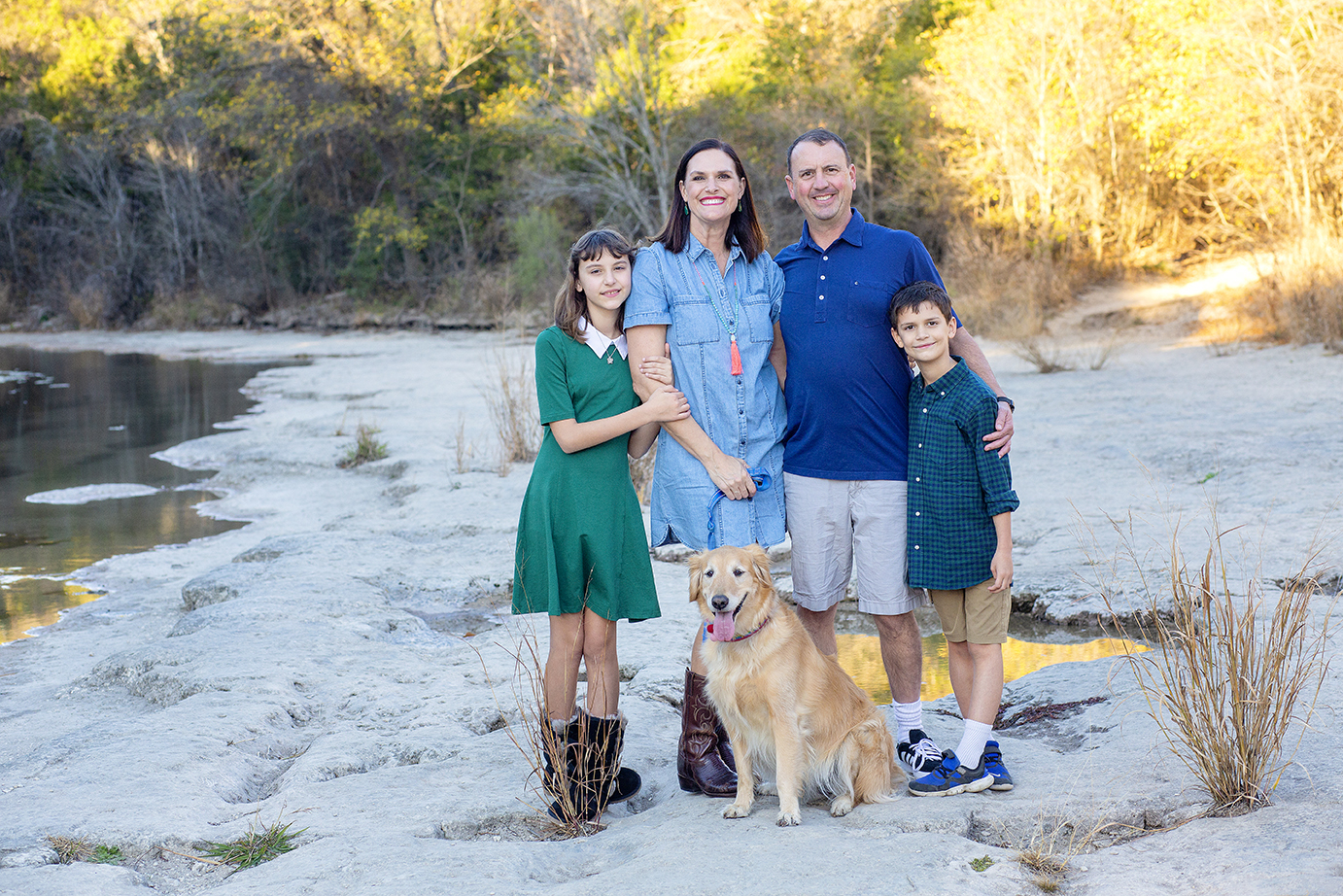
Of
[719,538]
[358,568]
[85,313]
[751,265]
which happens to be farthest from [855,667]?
[85,313]

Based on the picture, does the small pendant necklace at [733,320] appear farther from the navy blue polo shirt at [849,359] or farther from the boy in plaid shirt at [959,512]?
the boy in plaid shirt at [959,512]

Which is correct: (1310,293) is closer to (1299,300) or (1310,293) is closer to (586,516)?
(1299,300)

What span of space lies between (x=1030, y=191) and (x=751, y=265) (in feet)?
63.3

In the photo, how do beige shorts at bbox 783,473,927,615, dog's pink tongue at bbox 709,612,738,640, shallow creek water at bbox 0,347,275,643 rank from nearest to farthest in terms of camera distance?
dog's pink tongue at bbox 709,612,738,640 < beige shorts at bbox 783,473,927,615 < shallow creek water at bbox 0,347,275,643

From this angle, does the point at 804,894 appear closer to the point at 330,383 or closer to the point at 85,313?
the point at 330,383

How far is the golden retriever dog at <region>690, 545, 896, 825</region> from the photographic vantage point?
3389 millimetres

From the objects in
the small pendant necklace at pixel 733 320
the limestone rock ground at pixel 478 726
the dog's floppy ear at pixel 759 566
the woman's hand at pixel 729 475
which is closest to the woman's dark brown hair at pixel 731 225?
the small pendant necklace at pixel 733 320

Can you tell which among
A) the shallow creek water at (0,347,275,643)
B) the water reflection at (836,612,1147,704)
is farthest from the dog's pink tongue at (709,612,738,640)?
the shallow creek water at (0,347,275,643)

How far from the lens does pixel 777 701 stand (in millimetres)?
3412

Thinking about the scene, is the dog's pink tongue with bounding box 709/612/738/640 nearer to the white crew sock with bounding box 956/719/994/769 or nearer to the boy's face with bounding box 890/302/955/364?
the white crew sock with bounding box 956/719/994/769

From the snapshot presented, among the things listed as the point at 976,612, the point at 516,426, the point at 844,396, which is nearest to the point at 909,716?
the point at 976,612

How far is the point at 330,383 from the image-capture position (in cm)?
1805

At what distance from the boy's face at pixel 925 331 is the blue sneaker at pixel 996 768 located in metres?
1.31

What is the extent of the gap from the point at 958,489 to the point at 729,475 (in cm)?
76
